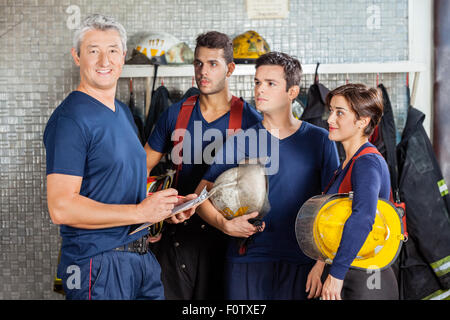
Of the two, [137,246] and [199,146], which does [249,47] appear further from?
[137,246]

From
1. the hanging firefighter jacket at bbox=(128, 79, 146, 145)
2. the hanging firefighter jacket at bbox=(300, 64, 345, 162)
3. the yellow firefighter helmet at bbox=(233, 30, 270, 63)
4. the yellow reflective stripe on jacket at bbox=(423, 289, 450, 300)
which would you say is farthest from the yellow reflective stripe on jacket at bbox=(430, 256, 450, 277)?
the hanging firefighter jacket at bbox=(128, 79, 146, 145)

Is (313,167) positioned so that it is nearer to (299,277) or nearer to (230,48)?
(299,277)

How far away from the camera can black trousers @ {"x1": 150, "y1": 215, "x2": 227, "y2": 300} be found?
2.50 meters

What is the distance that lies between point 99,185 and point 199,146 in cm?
82

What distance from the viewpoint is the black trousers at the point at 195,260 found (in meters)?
2.50

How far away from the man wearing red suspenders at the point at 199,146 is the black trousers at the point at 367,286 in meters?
0.83

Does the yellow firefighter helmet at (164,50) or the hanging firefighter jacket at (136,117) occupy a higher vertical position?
the yellow firefighter helmet at (164,50)

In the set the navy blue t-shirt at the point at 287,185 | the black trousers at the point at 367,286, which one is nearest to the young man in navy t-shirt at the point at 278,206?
the navy blue t-shirt at the point at 287,185

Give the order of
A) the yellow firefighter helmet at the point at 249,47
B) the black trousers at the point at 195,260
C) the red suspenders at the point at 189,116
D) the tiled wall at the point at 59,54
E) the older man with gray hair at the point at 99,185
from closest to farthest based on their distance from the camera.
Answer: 1. the older man with gray hair at the point at 99,185
2. the red suspenders at the point at 189,116
3. the black trousers at the point at 195,260
4. the yellow firefighter helmet at the point at 249,47
5. the tiled wall at the point at 59,54

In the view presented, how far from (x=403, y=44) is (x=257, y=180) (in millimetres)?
1944

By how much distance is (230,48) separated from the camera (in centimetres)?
248

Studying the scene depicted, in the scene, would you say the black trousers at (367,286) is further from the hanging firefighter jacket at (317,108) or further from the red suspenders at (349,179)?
the hanging firefighter jacket at (317,108)

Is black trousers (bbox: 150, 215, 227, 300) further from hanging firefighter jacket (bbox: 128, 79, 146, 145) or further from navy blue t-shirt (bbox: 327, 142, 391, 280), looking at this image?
navy blue t-shirt (bbox: 327, 142, 391, 280)

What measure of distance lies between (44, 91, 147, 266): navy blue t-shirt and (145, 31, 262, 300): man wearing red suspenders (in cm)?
72
